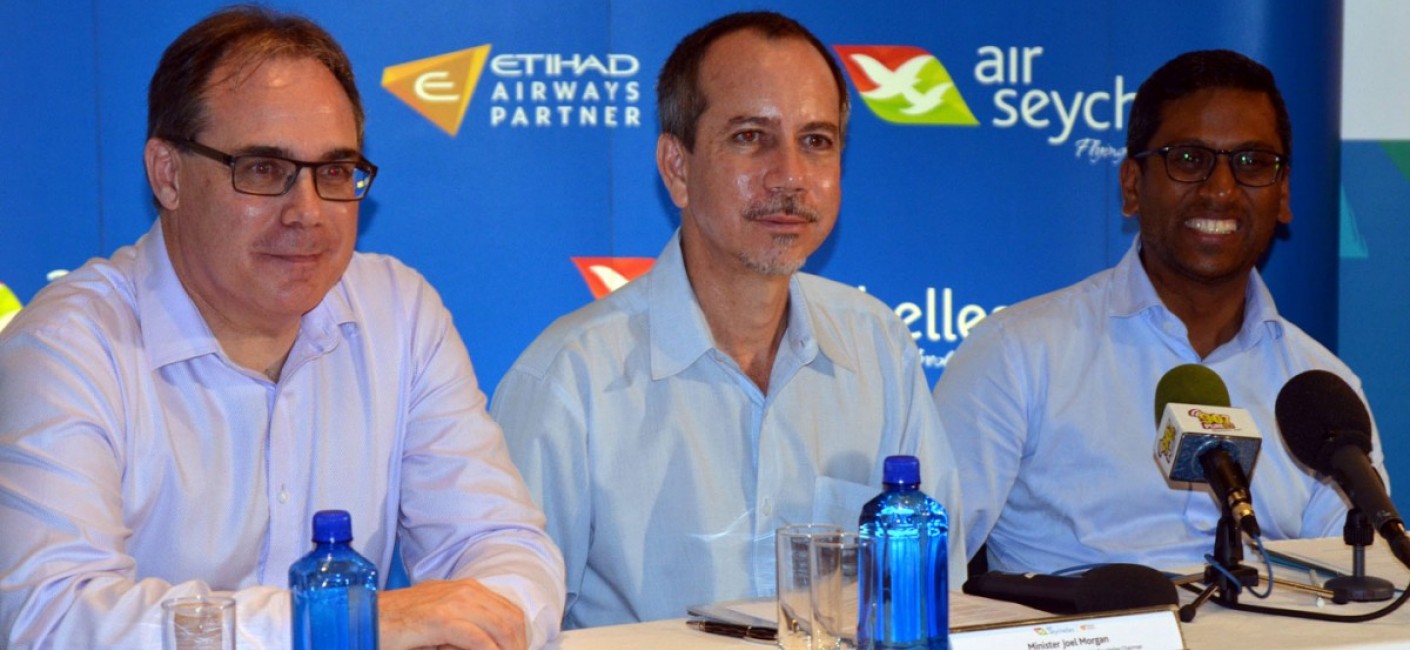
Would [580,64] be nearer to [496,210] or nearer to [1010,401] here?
[496,210]

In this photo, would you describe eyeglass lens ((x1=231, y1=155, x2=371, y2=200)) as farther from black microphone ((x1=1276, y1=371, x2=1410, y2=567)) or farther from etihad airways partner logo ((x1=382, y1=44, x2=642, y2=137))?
etihad airways partner logo ((x1=382, y1=44, x2=642, y2=137))

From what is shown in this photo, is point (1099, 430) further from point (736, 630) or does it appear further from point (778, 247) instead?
point (736, 630)

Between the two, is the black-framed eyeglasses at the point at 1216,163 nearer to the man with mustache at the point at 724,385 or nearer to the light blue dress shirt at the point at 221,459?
the man with mustache at the point at 724,385

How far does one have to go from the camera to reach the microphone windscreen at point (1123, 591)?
2.43 m

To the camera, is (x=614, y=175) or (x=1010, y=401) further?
(x=614, y=175)

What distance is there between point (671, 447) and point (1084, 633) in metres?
1.14

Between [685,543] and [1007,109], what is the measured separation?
2.96 meters

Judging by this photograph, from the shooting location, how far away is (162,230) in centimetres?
270

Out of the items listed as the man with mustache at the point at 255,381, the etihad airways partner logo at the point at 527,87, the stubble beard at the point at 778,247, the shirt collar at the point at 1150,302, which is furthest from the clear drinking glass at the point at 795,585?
the etihad airways partner logo at the point at 527,87

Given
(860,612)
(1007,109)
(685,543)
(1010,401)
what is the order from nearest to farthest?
1. (860,612)
2. (685,543)
3. (1010,401)
4. (1007,109)

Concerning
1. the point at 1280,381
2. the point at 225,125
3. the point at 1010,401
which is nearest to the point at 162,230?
the point at 225,125

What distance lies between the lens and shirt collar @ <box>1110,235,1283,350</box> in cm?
374

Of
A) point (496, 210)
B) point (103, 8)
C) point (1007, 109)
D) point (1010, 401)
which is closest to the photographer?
point (1010, 401)

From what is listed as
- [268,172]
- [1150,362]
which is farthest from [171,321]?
[1150,362]
